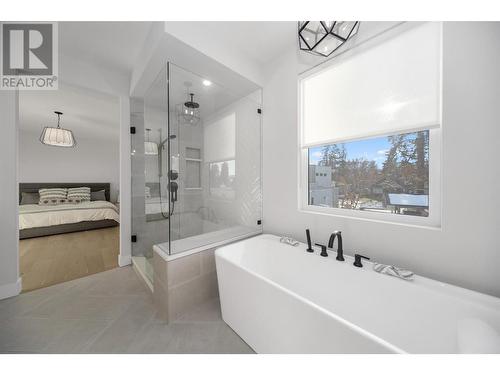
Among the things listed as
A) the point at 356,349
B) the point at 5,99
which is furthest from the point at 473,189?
the point at 5,99

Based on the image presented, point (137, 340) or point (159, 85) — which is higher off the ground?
point (159, 85)

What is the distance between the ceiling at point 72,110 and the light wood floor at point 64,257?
220 centimetres

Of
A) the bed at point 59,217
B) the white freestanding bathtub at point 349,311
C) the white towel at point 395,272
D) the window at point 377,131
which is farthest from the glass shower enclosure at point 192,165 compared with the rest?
the bed at point 59,217

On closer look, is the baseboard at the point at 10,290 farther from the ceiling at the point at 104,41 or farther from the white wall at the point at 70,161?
the white wall at the point at 70,161

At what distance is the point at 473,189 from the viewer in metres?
1.08

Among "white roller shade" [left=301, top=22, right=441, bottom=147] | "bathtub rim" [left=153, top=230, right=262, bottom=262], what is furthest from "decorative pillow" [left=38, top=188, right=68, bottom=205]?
"white roller shade" [left=301, top=22, right=441, bottom=147]

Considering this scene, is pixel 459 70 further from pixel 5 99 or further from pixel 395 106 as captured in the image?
pixel 5 99

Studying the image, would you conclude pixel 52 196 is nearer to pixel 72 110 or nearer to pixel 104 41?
pixel 72 110

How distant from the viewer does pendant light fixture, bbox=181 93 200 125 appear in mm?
1883

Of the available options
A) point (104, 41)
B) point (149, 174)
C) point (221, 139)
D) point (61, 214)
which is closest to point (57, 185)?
point (61, 214)
